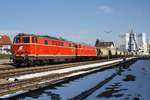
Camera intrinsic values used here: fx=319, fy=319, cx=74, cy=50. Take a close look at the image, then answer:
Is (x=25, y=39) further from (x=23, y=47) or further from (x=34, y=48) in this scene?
(x=34, y=48)

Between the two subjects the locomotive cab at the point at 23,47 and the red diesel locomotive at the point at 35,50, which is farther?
the red diesel locomotive at the point at 35,50

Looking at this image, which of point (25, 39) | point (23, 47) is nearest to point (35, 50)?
point (23, 47)

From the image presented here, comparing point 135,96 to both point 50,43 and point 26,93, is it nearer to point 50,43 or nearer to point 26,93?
point 26,93

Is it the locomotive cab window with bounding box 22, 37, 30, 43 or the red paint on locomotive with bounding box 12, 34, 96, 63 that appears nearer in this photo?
the red paint on locomotive with bounding box 12, 34, 96, 63

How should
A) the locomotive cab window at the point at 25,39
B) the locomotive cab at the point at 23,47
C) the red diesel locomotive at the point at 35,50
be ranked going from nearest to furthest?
the locomotive cab at the point at 23,47
the red diesel locomotive at the point at 35,50
the locomotive cab window at the point at 25,39

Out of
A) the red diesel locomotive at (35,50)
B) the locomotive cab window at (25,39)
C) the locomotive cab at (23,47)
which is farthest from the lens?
the locomotive cab window at (25,39)

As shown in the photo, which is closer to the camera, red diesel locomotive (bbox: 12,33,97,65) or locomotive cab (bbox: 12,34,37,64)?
locomotive cab (bbox: 12,34,37,64)

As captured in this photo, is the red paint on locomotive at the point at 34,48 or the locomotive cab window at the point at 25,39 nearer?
the red paint on locomotive at the point at 34,48

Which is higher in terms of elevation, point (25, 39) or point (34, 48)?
point (25, 39)

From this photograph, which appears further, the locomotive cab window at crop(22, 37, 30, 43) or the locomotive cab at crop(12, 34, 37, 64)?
the locomotive cab window at crop(22, 37, 30, 43)

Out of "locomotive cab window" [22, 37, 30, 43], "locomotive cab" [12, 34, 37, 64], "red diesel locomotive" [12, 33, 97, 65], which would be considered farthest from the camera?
"locomotive cab window" [22, 37, 30, 43]

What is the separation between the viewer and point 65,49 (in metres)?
47.0

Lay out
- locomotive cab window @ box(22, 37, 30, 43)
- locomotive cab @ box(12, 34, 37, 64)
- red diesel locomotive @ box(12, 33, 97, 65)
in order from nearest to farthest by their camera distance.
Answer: locomotive cab @ box(12, 34, 37, 64), red diesel locomotive @ box(12, 33, 97, 65), locomotive cab window @ box(22, 37, 30, 43)

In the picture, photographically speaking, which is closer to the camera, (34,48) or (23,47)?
(23,47)
